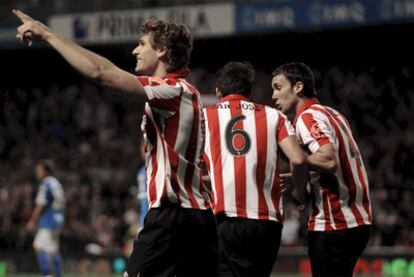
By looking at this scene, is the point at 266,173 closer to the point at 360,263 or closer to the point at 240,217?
the point at 240,217

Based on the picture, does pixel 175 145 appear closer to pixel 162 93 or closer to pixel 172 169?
pixel 172 169

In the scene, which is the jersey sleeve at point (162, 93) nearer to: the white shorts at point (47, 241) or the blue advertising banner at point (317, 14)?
the white shorts at point (47, 241)

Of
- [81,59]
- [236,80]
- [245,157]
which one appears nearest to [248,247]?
[245,157]

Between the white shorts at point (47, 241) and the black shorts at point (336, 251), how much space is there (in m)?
9.13

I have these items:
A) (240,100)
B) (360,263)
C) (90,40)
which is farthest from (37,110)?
(240,100)

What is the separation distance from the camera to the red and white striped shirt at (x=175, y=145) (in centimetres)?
496

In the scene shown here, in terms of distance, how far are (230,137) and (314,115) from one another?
1.98 feet

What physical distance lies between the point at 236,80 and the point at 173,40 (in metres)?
1.64

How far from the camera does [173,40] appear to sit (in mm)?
5062

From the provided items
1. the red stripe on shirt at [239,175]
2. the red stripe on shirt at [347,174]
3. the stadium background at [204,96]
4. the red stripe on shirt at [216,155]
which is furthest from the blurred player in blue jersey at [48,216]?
the red stripe on shirt at [347,174]

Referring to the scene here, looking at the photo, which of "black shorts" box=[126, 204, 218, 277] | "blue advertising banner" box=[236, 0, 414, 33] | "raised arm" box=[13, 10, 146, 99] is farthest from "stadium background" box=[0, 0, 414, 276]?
"raised arm" box=[13, 10, 146, 99]

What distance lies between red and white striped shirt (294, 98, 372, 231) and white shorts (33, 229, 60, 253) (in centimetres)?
914

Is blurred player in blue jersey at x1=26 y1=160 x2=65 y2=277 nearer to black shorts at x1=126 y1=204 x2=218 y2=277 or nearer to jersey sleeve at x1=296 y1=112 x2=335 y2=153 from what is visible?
jersey sleeve at x1=296 y1=112 x2=335 y2=153

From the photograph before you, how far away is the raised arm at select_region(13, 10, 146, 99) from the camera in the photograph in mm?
4484
